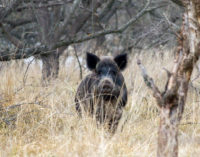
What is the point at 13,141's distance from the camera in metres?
4.51

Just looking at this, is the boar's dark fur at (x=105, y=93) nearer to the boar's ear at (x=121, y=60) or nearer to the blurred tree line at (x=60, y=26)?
the boar's ear at (x=121, y=60)

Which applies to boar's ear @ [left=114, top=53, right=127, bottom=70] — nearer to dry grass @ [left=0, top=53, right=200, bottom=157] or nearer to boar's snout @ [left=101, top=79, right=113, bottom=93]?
dry grass @ [left=0, top=53, right=200, bottom=157]

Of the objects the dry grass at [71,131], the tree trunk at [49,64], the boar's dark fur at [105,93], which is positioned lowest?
the dry grass at [71,131]

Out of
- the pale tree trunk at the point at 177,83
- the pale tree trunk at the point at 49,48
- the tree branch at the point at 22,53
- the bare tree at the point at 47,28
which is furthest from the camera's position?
the pale tree trunk at the point at 49,48

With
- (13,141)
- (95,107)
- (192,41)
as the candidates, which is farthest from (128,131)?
(192,41)

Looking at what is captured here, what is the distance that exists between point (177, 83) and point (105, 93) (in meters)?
1.98

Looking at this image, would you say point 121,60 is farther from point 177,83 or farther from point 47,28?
point 47,28

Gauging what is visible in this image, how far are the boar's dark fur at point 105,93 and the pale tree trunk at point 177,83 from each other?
1.76m

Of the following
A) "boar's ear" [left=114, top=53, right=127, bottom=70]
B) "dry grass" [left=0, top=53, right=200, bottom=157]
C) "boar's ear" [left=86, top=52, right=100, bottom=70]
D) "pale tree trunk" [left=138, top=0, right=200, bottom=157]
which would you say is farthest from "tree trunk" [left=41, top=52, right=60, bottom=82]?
"pale tree trunk" [left=138, top=0, right=200, bottom=157]

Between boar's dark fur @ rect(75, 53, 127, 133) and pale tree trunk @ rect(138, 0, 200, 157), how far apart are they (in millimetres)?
1758

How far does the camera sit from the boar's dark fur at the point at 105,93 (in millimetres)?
5242

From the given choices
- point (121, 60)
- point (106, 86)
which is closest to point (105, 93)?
point (106, 86)

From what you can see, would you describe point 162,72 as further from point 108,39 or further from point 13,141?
point 108,39

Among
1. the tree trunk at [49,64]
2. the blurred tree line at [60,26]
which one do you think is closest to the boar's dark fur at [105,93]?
the blurred tree line at [60,26]
